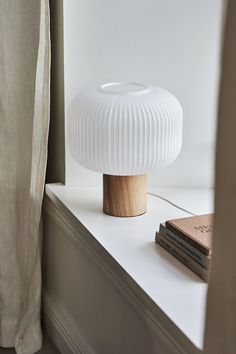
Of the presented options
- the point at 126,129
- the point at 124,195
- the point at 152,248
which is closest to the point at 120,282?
the point at 152,248

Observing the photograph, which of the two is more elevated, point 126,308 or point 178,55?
point 178,55

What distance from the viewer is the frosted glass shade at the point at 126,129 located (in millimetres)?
1485

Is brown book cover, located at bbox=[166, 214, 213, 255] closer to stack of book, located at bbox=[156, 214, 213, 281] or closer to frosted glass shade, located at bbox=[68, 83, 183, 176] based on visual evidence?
stack of book, located at bbox=[156, 214, 213, 281]

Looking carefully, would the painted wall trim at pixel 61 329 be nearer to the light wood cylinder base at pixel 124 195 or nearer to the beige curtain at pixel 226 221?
the light wood cylinder base at pixel 124 195

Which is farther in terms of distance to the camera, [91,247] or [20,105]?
[20,105]

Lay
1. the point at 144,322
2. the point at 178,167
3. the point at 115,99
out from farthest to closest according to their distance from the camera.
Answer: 1. the point at 178,167
2. the point at 115,99
3. the point at 144,322

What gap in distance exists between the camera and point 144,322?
4.35 ft

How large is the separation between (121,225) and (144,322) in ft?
1.03

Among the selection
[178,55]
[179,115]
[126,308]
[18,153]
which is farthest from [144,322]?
[178,55]

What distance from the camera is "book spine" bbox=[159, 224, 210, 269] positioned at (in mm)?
1300

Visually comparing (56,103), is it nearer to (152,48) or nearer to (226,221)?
(152,48)

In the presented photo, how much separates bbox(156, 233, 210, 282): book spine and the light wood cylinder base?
16 centimetres

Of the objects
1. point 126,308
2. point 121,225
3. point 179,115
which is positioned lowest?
point 126,308

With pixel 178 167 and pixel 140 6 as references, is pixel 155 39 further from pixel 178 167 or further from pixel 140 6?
pixel 178 167
